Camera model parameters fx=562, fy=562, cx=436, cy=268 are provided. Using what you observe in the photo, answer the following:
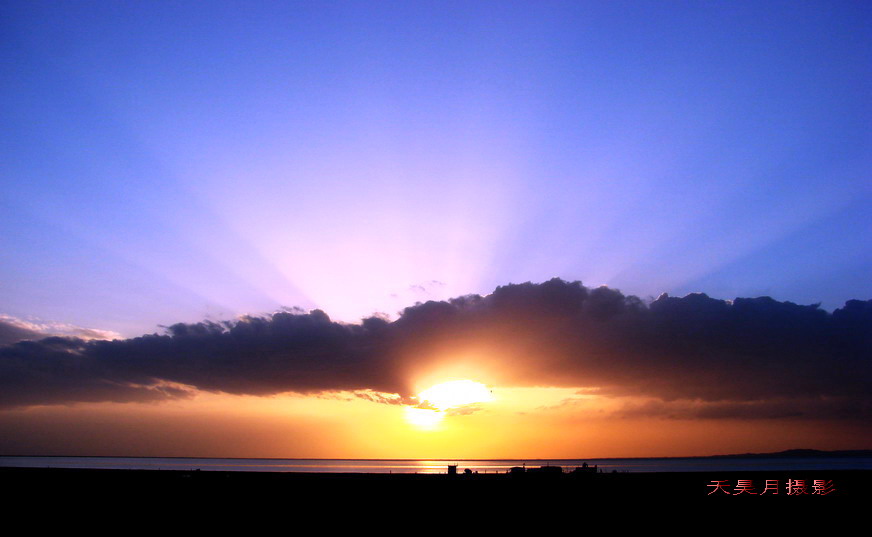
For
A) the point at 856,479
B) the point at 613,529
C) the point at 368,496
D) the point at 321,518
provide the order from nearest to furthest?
the point at 613,529
the point at 321,518
the point at 368,496
the point at 856,479

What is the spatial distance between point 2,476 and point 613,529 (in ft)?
237

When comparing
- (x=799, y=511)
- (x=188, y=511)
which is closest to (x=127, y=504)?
(x=188, y=511)

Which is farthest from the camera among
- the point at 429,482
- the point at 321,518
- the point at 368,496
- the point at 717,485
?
the point at 429,482

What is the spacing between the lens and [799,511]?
35500 mm

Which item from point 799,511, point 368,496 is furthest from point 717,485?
point 368,496

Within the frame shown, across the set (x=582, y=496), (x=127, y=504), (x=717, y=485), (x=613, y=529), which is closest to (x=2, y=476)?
(x=127, y=504)

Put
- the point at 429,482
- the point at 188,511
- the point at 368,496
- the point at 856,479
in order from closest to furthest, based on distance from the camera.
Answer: the point at 188,511 → the point at 368,496 → the point at 429,482 → the point at 856,479

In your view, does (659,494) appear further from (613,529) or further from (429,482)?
(429,482)

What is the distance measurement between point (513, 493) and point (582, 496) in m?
5.41

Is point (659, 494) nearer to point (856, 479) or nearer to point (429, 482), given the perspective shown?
point (429, 482)

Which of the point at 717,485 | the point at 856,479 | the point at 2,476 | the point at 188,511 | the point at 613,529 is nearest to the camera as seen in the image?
the point at 613,529

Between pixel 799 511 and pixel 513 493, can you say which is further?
pixel 513 493

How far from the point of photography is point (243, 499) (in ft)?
137

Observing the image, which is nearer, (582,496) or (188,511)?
(188,511)
